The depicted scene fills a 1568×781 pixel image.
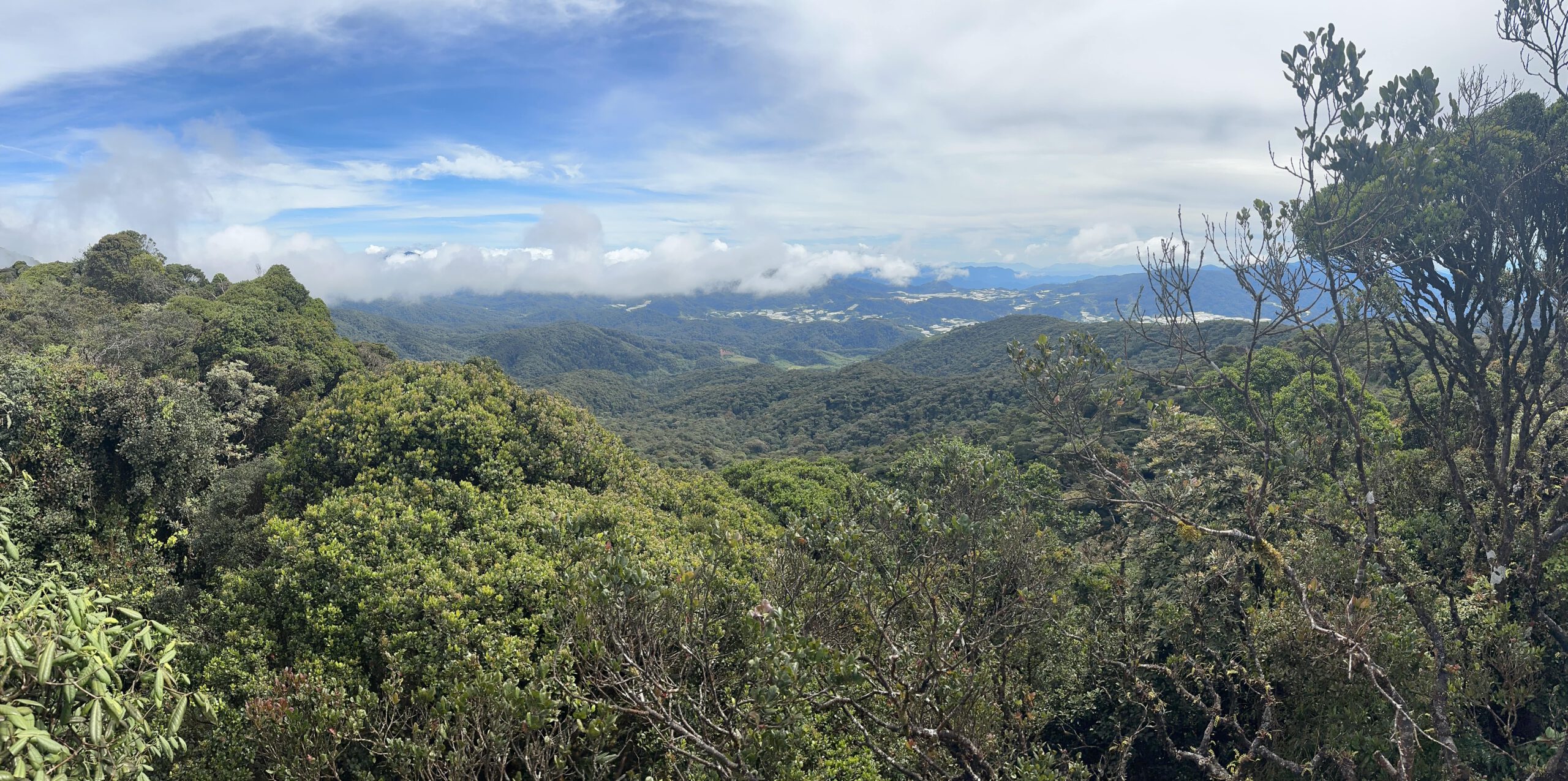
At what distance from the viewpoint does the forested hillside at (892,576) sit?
5758 mm

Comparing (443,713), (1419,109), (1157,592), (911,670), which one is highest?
(1419,109)

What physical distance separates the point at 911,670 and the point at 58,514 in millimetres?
13958

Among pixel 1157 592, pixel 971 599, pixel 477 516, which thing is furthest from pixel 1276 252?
pixel 477 516

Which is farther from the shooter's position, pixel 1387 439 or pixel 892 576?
pixel 1387 439

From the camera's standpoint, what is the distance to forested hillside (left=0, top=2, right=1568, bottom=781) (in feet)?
18.9

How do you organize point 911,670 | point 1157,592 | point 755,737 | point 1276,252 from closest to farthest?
point 755,737 < point 911,670 < point 1276,252 < point 1157,592

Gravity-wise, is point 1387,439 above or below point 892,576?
above

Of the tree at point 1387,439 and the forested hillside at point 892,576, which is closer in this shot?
the forested hillside at point 892,576

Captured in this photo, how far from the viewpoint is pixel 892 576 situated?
8000 mm

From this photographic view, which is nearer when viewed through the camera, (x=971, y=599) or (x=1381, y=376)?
(x=971, y=599)

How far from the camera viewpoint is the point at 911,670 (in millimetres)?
6711

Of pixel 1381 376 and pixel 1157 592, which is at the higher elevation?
pixel 1381 376

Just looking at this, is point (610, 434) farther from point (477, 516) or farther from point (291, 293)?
point (291, 293)

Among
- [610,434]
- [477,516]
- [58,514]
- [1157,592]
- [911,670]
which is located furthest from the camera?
[610,434]
